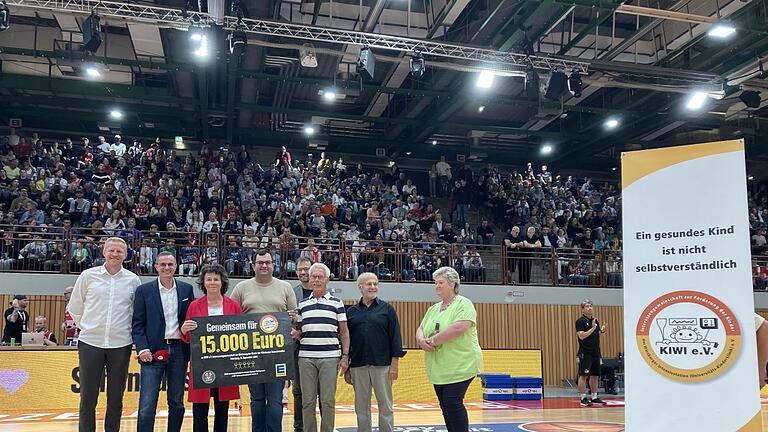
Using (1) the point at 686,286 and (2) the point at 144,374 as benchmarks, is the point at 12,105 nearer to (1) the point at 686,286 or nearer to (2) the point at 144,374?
(2) the point at 144,374

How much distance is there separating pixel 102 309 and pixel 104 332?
0.18 meters

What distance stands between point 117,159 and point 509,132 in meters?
12.1

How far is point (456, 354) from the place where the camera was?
5188 millimetres

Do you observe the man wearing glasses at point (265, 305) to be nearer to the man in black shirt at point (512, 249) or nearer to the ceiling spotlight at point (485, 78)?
the ceiling spotlight at point (485, 78)

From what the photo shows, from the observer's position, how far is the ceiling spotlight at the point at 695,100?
15.6 m

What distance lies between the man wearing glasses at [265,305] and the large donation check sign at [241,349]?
0.46 feet

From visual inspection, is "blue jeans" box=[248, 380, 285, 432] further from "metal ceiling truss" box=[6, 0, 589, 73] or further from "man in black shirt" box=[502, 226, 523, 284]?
"man in black shirt" box=[502, 226, 523, 284]

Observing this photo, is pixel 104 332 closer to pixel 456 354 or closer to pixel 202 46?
pixel 456 354

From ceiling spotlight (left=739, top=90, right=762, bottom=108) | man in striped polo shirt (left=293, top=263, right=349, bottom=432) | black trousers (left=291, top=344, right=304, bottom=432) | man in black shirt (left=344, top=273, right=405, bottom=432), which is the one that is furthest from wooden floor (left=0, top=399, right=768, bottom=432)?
ceiling spotlight (left=739, top=90, right=762, bottom=108)

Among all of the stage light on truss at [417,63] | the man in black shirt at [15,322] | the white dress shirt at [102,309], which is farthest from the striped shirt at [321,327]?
the man in black shirt at [15,322]

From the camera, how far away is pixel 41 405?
1056cm

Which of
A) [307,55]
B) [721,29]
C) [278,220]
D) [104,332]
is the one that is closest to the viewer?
[104,332]

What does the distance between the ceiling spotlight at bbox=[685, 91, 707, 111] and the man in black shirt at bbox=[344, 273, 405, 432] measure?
1259 cm

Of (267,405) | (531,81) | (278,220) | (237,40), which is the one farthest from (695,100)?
(267,405)
